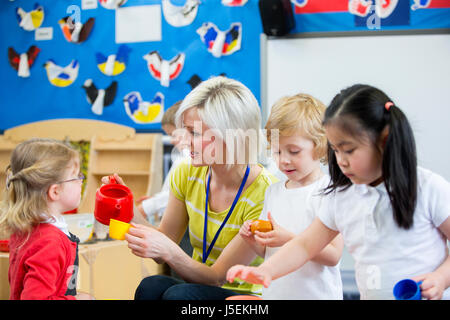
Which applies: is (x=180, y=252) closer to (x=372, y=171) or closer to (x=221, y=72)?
(x=372, y=171)

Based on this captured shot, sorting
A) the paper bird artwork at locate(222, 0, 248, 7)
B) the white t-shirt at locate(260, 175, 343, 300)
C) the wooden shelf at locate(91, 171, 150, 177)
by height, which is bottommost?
the wooden shelf at locate(91, 171, 150, 177)

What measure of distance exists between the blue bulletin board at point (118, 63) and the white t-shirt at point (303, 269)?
123 centimetres

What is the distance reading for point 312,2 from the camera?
2035mm

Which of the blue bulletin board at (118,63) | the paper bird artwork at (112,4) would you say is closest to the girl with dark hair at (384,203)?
the blue bulletin board at (118,63)

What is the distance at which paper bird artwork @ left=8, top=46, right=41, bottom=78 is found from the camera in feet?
7.84

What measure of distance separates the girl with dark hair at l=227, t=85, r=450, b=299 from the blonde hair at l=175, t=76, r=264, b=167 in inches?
8.4

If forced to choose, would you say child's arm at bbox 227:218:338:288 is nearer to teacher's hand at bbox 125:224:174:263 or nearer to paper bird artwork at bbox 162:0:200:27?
teacher's hand at bbox 125:224:174:263

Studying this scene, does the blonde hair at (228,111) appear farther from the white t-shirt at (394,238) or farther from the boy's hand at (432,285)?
the boy's hand at (432,285)

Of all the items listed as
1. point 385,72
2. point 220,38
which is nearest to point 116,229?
point 385,72

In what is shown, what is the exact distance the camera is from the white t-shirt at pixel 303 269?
0.86 metres

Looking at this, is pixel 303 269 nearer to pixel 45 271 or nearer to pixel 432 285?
pixel 432 285

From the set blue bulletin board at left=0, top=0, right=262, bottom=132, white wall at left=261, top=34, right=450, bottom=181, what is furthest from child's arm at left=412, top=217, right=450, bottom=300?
blue bulletin board at left=0, top=0, right=262, bottom=132

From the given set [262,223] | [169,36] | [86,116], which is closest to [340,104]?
[262,223]

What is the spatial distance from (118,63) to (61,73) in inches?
11.4
